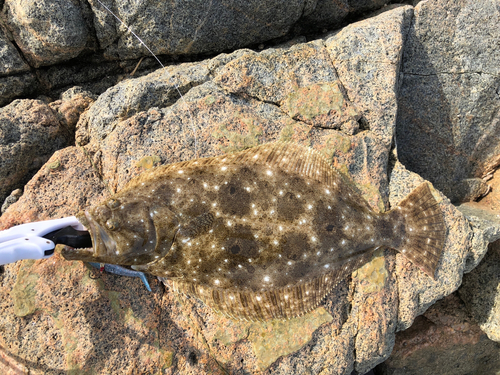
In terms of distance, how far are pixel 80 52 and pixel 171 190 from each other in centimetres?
242

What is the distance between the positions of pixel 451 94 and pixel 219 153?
2956mm

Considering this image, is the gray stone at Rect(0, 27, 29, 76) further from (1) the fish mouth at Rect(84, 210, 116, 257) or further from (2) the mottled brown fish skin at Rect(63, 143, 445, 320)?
(1) the fish mouth at Rect(84, 210, 116, 257)

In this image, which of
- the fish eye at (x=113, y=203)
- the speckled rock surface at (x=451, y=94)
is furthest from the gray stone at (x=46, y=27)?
the speckled rock surface at (x=451, y=94)

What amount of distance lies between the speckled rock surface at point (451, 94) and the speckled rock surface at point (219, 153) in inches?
20.9

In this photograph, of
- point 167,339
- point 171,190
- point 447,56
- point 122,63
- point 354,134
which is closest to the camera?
point 171,190

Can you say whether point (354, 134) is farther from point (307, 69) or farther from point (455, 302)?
point (455, 302)

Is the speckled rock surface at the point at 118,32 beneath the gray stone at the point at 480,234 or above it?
above

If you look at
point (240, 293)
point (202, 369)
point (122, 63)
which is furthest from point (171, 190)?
point (122, 63)

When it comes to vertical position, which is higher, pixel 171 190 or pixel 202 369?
pixel 171 190

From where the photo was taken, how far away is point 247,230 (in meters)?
2.76

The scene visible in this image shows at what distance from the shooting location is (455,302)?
4113mm

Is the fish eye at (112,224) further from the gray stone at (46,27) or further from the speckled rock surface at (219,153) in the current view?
the gray stone at (46,27)

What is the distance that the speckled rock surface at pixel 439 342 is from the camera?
4.05 meters

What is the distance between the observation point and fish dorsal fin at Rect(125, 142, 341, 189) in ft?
9.69
